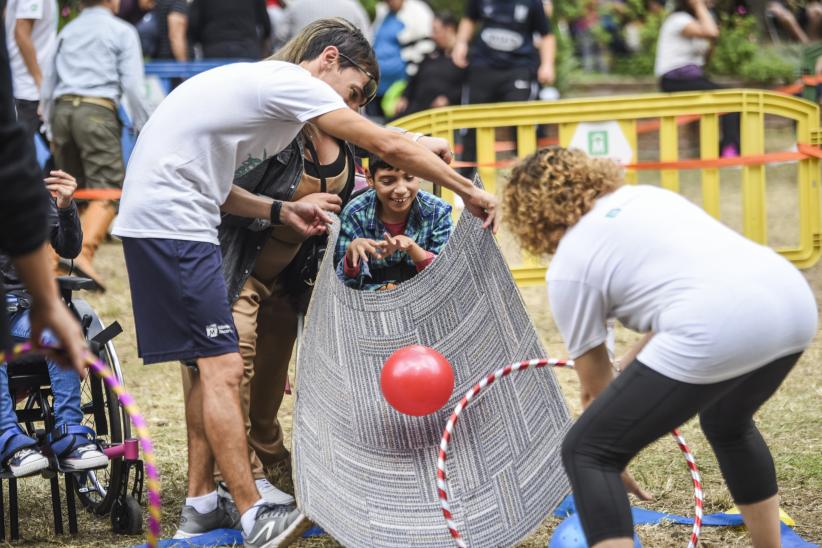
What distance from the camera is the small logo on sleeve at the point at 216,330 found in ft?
13.5

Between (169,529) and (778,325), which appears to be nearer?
(778,325)

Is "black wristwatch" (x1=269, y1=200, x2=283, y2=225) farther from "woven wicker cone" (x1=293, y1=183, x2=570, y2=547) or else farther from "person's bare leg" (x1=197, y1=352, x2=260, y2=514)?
"person's bare leg" (x1=197, y1=352, x2=260, y2=514)

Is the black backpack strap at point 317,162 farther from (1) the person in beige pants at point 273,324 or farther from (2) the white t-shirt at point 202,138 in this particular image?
(2) the white t-shirt at point 202,138

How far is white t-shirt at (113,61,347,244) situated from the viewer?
4008mm

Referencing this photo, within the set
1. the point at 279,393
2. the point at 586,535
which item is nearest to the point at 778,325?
the point at 586,535

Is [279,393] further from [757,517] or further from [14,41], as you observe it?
[14,41]

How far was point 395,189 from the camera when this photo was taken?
4.90 meters

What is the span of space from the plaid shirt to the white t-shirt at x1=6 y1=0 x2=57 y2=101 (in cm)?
386

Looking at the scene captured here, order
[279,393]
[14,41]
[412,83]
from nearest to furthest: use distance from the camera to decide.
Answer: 1. [279,393]
2. [14,41]
3. [412,83]

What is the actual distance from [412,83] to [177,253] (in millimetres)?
8481

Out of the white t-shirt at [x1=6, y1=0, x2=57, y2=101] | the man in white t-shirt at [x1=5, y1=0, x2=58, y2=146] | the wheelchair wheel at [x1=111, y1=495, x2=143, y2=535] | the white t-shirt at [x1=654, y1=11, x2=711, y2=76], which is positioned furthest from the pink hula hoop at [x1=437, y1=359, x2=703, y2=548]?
the white t-shirt at [x1=654, y1=11, x2=711, y2=76]

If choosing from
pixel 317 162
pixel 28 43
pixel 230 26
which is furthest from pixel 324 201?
pixel 230 26

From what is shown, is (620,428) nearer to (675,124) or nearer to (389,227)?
(389,227)

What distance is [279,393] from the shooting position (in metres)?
5.04
